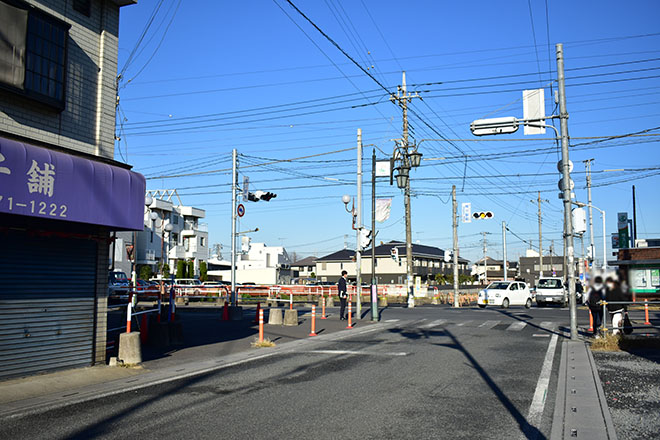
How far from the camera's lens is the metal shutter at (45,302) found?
9445 mm

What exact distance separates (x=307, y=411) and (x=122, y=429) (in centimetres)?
246

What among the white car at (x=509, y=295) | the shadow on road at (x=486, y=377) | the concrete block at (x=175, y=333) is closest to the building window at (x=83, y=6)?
the concrete block at (x=175, y=333)

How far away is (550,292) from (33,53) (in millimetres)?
33021

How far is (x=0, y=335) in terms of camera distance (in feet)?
30.2

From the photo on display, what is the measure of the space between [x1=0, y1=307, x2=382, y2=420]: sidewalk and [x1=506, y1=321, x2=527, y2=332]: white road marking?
16.8 feet

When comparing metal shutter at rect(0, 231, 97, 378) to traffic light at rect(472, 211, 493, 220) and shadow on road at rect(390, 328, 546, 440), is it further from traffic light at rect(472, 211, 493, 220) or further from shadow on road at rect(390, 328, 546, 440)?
traffic light at rect(472, 211, 493, 220)

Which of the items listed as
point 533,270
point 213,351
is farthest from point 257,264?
point 213,351

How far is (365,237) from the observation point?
23562 millimetres

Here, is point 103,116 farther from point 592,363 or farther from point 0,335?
point 592,363

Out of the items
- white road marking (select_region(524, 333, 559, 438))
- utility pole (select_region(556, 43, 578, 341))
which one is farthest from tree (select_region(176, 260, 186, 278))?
white road marking (select_region(524, 333, 559, 438))

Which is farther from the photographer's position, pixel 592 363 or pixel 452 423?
pixel 592 363

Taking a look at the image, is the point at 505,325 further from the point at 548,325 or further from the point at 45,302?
the point at 45,302

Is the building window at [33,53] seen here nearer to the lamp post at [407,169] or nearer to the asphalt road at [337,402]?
the asphalt road at [337,402]

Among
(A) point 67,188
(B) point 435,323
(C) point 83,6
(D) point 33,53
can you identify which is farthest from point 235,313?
(D) point 33,53
